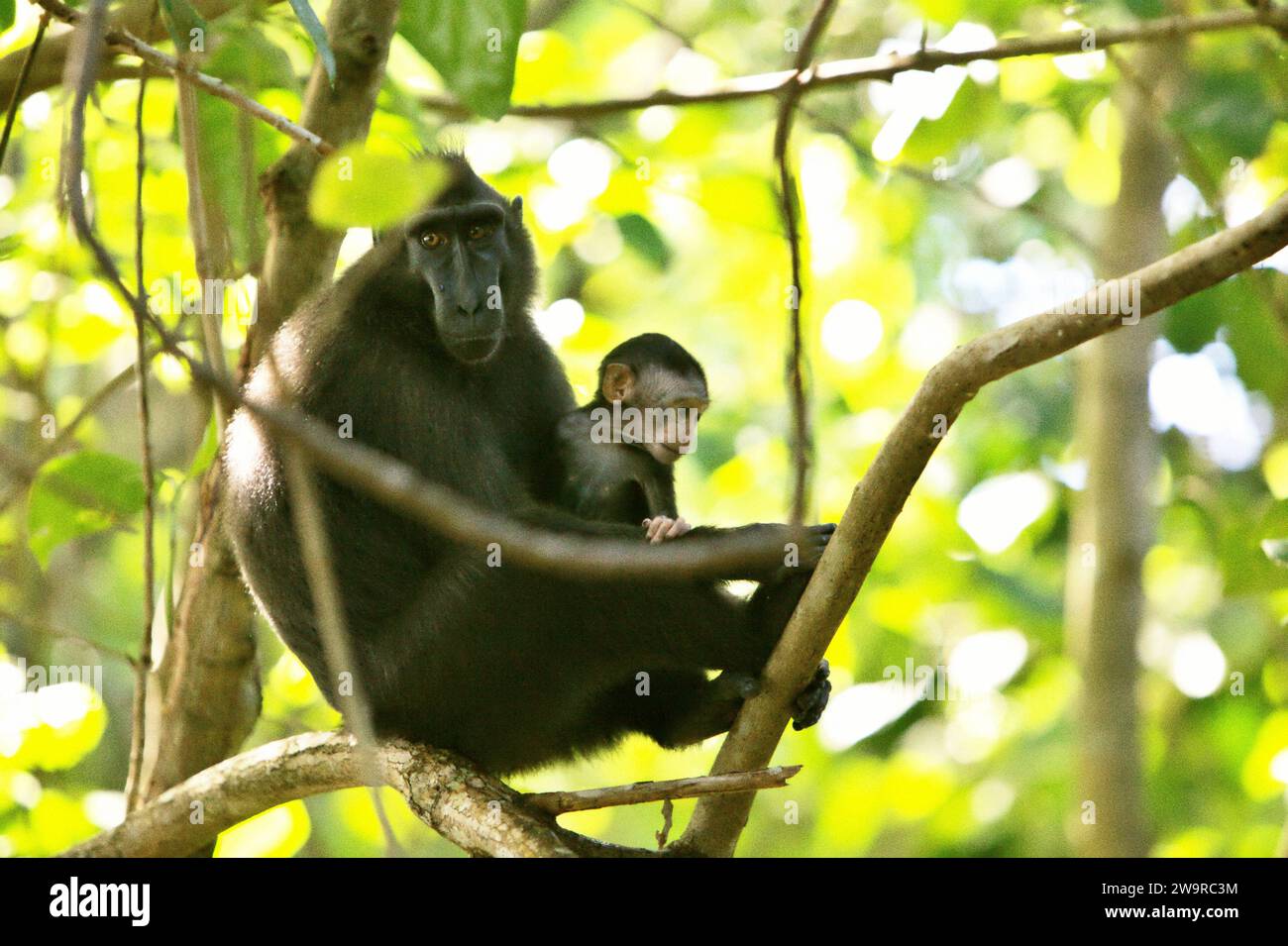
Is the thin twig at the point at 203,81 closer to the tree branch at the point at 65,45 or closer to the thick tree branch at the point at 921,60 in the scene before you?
the tree branch at the point at 65,45

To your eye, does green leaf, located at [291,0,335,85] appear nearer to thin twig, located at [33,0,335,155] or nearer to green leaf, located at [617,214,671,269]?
thin twig, located at [33,0,335,155]

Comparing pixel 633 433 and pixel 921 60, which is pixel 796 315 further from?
pixel 921 60

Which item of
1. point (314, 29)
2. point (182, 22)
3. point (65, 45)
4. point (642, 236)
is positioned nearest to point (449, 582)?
point (314, 29)

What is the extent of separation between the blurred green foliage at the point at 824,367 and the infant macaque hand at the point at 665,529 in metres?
1.03

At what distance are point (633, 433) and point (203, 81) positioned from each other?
228cm

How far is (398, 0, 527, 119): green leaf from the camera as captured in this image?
4.41 metres

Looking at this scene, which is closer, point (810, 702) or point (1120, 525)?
point (810, 702)

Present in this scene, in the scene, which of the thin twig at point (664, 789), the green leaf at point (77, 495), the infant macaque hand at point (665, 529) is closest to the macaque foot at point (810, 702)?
the infant macaque hand at point (665, 529)

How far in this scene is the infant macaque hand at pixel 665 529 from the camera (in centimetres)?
445

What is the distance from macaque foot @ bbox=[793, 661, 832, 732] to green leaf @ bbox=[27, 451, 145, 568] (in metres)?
2.84

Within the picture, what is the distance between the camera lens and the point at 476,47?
Result: 443 cm

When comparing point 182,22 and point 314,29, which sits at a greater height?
point 182,22
